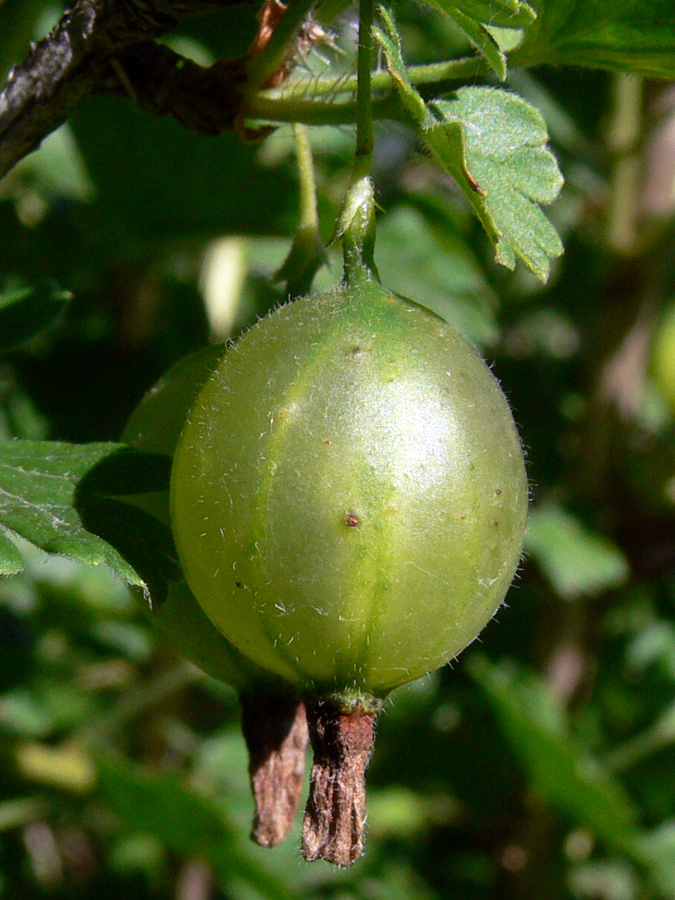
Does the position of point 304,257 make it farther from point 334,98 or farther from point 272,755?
point 272,755

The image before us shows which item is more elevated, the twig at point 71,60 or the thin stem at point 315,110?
the twig at point 71,60

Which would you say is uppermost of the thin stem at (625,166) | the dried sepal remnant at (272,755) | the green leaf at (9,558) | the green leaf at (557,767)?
the green leaf at (9,558)

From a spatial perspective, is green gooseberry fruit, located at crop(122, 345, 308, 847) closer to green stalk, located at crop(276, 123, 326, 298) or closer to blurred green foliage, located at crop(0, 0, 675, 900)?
green stalk, located at crop(276, 123, 326, 298)

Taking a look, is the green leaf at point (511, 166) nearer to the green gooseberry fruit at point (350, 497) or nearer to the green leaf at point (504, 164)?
the green leaf at point (504, 164)

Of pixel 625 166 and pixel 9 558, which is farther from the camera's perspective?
pixel 625 166

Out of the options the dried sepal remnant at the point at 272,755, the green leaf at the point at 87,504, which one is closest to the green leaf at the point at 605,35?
the green leaf at the point at 87,504

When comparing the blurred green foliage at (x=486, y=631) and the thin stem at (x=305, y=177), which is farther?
the blurred green foliage at (x=486, y=631)

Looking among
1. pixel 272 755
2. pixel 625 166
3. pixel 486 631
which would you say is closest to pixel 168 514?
pixel 272 755
